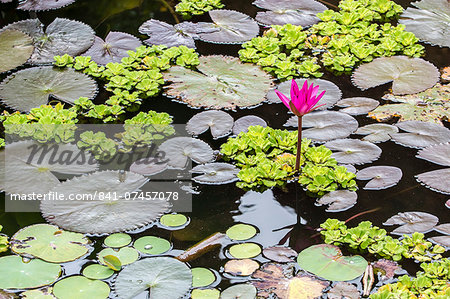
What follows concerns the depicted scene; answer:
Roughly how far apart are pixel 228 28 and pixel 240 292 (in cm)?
222

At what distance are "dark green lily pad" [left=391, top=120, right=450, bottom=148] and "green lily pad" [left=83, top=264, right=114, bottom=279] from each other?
5.24 feet

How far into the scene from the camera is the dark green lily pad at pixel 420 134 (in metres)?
2.97

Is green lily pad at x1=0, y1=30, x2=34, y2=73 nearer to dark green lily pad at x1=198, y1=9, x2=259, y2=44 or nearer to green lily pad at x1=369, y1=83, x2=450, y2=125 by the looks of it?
dark green lily pad at x1=198, y1=9, x2=259, y2=44

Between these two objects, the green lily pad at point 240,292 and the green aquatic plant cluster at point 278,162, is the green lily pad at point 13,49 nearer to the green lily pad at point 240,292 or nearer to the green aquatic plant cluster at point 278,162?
the green aquatic plant cluster at point 278,162

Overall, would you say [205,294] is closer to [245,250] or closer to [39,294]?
[245,250]

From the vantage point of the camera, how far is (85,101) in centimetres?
317

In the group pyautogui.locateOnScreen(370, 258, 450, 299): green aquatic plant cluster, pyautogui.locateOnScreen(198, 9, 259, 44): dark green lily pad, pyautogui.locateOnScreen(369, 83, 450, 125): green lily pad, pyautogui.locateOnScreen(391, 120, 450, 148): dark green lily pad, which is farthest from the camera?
pyautogui.locateOnScreen(198, 9, 259, 44): dark green lily pad

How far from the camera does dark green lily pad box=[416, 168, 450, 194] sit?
2.69 meters

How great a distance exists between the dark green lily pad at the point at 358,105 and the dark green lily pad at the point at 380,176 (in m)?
0.49

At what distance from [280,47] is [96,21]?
1.30 m

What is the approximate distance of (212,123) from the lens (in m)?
3.05

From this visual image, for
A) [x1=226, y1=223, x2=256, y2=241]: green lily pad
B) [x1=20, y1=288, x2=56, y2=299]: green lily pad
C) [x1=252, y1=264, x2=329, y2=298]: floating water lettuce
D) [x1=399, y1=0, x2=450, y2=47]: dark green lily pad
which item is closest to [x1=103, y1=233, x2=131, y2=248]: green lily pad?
[x1=20, y1=288, x2=56, y2=299]: green lily pad

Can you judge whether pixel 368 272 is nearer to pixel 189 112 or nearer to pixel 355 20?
pixel 189 112

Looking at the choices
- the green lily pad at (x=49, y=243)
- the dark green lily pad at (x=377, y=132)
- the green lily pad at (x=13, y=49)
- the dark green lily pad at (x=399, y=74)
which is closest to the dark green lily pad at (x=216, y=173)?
the green lily pad at (x=49, y=243)
